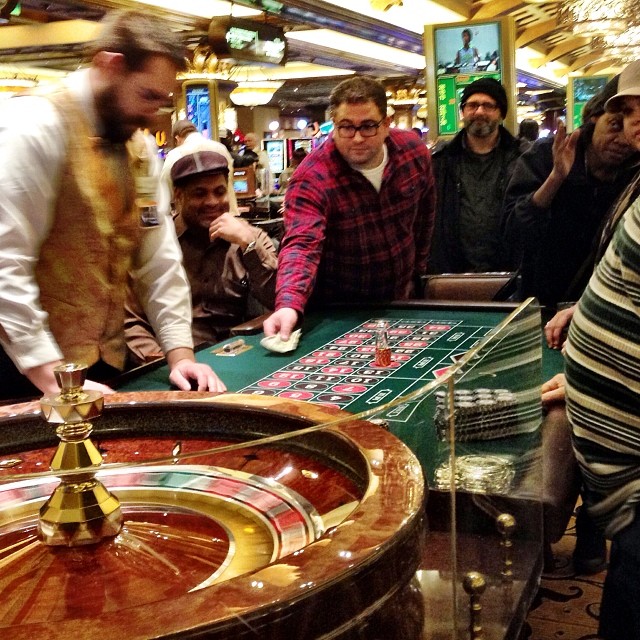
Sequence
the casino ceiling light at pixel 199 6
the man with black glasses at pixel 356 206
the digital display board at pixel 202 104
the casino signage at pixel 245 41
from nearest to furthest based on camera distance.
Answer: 1. the man with black glasses at pixel 356 206
2. the casino ceiling light at pixel 199 6
3. the casino signage at pixel 245 41
4. the digital display board at pixel 202 104

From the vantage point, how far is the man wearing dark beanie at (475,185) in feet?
12.7

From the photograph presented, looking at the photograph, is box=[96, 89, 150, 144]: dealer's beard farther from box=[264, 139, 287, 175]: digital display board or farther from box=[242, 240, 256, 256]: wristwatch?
box=[264, 139, 287, 175]: digital display board

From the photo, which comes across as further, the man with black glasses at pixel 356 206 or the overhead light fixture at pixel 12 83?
the overhead light fixture at pixel 12 83

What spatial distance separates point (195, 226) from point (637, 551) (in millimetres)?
2206

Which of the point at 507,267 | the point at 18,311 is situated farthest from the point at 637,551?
the point at 507,267

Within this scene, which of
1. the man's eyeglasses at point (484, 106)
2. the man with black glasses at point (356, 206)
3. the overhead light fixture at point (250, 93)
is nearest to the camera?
the man with black glasses at point (356, 206)

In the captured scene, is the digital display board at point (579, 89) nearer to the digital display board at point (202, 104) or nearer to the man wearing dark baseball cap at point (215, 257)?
the digital display board at point (202, 104)

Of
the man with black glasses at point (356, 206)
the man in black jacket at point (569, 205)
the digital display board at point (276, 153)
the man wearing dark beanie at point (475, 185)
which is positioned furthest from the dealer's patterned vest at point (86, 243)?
the digital display board at point (276, 153)

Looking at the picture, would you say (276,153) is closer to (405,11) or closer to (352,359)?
(405,11)

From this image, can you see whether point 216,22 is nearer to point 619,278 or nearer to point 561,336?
point 561,336

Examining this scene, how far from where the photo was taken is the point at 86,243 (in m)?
1.76

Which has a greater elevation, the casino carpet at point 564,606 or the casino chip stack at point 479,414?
the casino chip stack at point 479,414

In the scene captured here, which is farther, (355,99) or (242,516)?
(355,99)

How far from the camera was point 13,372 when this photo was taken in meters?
1.87
